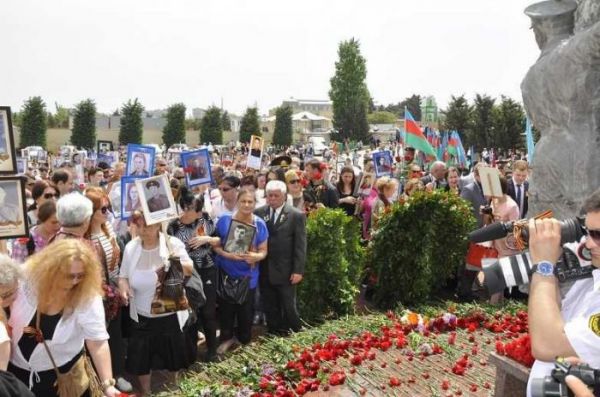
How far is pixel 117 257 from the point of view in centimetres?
523

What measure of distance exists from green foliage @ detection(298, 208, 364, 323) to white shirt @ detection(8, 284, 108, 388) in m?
3.75

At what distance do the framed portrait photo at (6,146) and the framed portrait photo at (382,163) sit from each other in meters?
A: 7.41

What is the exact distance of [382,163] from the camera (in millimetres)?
11227

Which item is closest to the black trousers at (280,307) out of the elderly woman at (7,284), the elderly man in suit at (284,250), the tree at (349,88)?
the elderly man in suit at (284,250)

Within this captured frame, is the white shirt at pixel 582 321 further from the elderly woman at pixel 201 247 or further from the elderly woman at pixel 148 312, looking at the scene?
the elderly woman at pixel 201 247

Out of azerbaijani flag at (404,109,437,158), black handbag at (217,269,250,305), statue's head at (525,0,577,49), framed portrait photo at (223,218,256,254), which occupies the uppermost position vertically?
statue's head at (525,0,577,49)

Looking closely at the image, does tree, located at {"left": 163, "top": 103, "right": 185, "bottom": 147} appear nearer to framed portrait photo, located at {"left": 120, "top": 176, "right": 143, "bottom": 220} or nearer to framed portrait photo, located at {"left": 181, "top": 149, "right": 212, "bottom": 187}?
framed portrait photo, located at {"left": 181, "top": 149, "right": 212, "bottom": 187}

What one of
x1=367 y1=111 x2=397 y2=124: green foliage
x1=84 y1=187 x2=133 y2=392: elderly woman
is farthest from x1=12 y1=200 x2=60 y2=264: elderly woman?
x1=367 y1=111 x2=397 y2=124: green foliage

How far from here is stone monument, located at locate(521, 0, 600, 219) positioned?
167 inches

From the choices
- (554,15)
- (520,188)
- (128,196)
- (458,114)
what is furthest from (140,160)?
(458,114)

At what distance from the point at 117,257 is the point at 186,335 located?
0.87m

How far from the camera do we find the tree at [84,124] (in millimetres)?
44409

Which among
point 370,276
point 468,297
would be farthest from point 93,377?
point 468,297

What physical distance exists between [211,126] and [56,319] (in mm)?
52663
